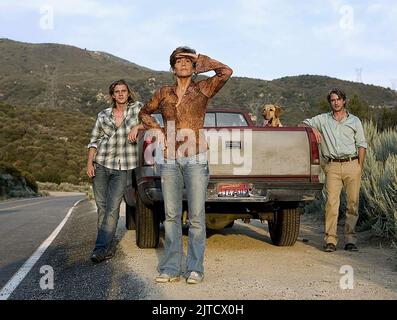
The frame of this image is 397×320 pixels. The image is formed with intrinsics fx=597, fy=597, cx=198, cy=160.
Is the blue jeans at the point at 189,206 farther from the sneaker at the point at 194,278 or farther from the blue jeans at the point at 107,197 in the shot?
the blue jeans at the point at 107,197

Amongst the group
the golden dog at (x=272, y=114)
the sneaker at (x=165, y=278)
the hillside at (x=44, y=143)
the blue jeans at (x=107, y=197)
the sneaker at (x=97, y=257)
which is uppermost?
the golden dog at (x=272, y=114)

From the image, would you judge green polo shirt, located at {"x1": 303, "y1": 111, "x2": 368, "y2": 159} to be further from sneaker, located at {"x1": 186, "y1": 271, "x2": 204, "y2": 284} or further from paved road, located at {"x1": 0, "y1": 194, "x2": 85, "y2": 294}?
paved road, located at {"x1": 0, "y1": 194, "x2": 85, "y2": 294}

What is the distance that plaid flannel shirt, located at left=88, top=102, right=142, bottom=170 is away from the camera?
7.10 m

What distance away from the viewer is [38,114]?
67.9 metres

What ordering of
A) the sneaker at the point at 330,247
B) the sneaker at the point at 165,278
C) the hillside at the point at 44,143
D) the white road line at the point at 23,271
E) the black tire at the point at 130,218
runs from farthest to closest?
the hillside at the point at 44,143
the black tire at the point at 130,218
the sneaker at the point at 330,247
the white road line at the point at 23,271
the sneaker at the point at 165,278

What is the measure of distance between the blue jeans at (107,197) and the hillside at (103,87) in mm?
42674

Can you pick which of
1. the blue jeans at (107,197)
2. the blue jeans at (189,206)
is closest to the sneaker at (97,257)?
the blue jeans at (107,197)

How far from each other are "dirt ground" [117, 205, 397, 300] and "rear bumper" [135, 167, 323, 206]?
71 centimetres

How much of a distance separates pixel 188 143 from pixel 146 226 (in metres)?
2.52

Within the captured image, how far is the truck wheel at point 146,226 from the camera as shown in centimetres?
759

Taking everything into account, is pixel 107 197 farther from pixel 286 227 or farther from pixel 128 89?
pixel 286 227

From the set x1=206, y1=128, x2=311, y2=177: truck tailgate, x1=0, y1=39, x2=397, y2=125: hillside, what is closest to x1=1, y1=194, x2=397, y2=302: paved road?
x1=206, y1=128, x2=311, y2=177: truck tailgate
